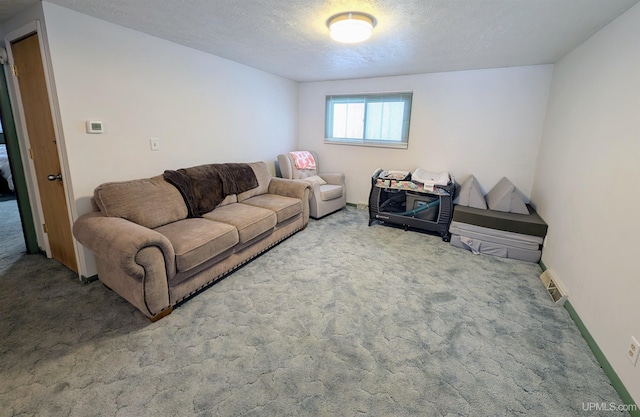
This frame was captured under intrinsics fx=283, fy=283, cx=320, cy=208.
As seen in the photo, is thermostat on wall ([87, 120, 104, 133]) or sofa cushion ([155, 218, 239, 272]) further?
thermostat on wall ([87, 120, 104, 133])

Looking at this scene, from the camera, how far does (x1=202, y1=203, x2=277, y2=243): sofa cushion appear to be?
270cm

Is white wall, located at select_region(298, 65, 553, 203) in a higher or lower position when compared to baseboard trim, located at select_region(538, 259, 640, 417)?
higher

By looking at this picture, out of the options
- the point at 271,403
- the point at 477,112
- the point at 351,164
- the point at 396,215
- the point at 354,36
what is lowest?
the point at 271,403

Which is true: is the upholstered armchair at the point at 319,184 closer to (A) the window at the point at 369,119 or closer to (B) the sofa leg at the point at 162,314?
(A) the window at the point at 369,119

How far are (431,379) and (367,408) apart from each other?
17.2 inches

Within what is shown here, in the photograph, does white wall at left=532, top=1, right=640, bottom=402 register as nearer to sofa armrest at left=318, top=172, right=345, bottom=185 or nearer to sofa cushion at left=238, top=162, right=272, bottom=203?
sofa armrest at left=318, top=172, right=345, bottom=185

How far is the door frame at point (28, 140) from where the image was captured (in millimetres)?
2140

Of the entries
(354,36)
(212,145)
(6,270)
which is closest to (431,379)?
(354,36)

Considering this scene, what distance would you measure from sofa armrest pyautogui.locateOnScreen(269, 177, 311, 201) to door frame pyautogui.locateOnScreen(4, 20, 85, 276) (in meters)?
2.15

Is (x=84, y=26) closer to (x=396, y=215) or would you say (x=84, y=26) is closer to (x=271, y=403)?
(x=271, y=403)

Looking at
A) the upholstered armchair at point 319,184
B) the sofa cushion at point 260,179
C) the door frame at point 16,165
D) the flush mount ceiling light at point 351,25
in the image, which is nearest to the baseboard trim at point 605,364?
the flush mount ceiling light at point 351,25

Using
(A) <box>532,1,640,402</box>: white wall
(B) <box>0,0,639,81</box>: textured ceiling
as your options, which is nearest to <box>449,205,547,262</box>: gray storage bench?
(A) <box>532,1,640,402</box>: white wall

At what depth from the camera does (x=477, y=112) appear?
3.88 meters

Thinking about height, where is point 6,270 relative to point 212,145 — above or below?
below
